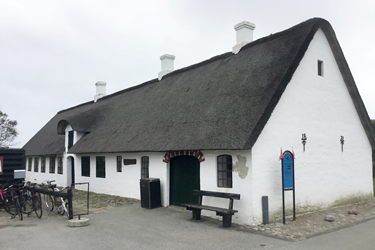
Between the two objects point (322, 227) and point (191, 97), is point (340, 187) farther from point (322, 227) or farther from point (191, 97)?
point (191, 97)

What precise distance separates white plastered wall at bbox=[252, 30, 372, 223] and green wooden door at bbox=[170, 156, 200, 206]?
265 cm

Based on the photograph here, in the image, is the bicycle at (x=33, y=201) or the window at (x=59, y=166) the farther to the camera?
the window at (x=59, y=166)

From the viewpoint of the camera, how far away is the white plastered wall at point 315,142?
367 inches

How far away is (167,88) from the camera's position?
1617 centimetres

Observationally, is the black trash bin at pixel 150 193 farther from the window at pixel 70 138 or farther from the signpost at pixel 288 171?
the window at pixel 70 138

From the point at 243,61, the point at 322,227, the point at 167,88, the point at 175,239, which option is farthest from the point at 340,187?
the point at 167,88

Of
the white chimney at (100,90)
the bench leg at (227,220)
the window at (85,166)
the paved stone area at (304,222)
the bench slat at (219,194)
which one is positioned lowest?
the paved stone area at (304,222)

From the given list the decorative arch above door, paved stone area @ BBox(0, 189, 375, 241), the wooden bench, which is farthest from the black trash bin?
the wooden bench

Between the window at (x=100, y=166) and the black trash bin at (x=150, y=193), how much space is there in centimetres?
486

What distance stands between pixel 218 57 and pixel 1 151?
32.0 ft

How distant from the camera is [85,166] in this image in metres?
17.7

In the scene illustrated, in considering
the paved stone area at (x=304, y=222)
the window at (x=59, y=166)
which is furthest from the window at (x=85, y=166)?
the paved stone area at (x=304, y=222)

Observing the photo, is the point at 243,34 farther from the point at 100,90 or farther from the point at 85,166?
the point at 100,90

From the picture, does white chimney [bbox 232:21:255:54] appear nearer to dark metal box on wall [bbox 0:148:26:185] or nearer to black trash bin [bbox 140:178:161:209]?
black trash bin [bbox 140:178:161:209]
